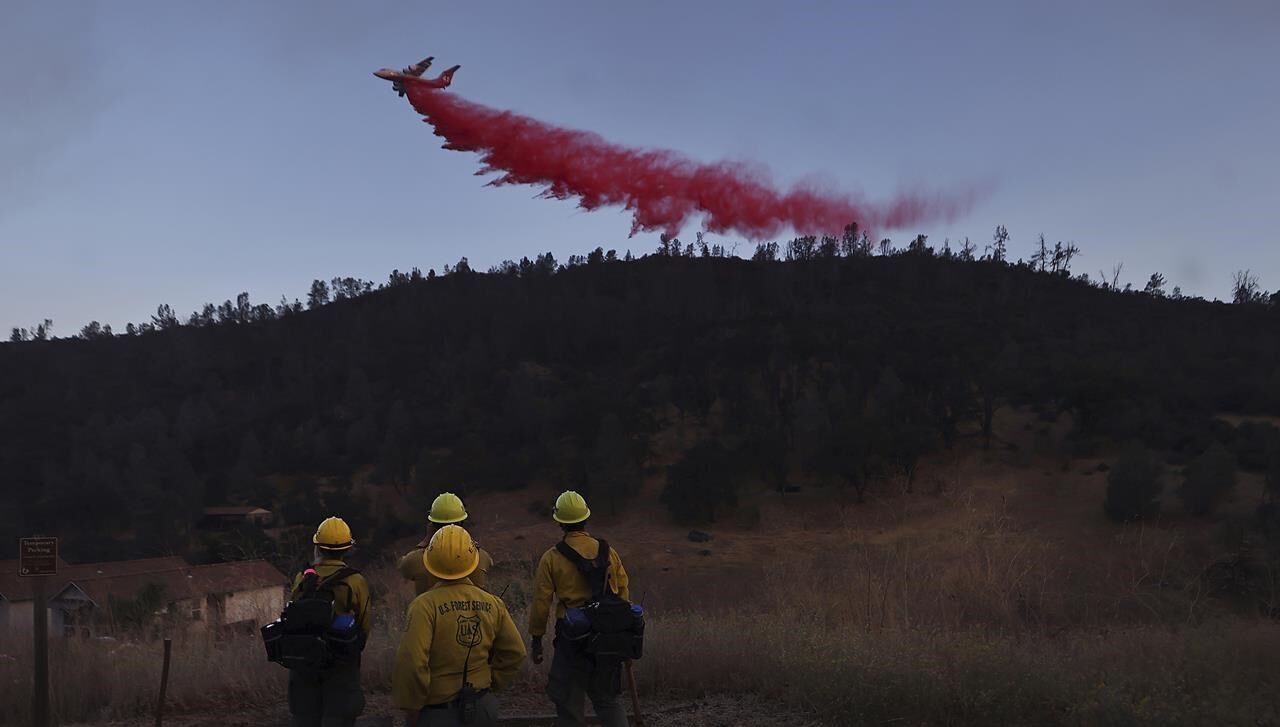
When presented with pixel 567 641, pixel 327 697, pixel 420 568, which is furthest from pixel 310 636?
pixel 567 641

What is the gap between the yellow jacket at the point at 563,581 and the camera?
6.08 meters

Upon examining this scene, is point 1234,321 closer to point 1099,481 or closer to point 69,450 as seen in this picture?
point 1099,481

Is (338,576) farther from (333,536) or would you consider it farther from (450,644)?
(450,644)

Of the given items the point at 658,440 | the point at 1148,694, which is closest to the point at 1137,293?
the point at 658,440

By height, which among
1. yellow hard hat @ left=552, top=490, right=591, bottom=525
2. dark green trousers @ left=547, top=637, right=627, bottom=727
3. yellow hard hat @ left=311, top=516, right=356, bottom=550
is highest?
yellow hard hat @ left=552, top=490, right=591, bottom=525

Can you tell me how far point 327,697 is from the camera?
5672 mm

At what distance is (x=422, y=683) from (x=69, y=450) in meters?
60.7

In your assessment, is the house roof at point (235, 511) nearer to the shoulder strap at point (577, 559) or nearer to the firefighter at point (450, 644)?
the shoulder strap at point (577, 559)

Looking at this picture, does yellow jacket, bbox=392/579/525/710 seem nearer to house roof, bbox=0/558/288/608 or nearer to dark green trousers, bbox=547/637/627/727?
dark green trousers, bbox=547/637/627/727

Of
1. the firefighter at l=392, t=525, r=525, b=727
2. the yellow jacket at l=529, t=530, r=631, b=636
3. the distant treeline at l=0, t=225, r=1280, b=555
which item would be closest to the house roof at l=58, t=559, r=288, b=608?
the yellow jacket at l=529, t=530, r=631, b=636

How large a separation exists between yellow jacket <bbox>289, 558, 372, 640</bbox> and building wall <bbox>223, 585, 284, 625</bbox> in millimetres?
5011

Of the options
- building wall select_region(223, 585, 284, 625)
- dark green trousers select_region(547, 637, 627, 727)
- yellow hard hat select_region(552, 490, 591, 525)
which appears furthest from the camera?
building wall select_region(223, 585, 284, 625)

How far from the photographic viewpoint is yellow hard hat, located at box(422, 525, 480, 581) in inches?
188

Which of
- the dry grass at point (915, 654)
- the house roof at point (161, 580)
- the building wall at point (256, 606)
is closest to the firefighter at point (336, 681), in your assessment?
the dry grass at point (915, 654)
